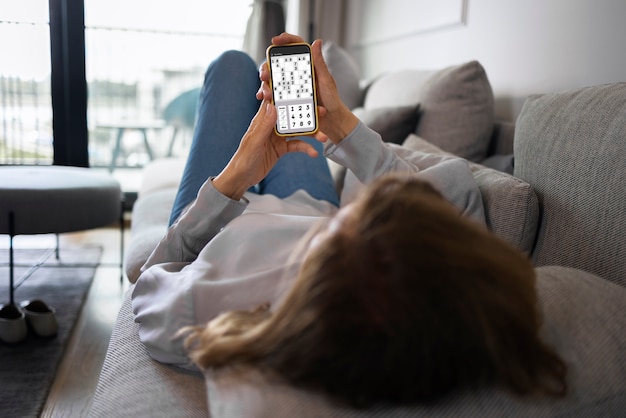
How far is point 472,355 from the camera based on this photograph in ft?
1.75

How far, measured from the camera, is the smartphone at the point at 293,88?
1114mm

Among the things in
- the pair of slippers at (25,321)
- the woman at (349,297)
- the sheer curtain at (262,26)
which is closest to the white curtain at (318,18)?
the sheer curtain at (262,26)

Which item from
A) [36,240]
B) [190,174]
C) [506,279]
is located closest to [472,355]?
[506,279]

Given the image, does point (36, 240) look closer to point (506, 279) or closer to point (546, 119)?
point (546, 119)

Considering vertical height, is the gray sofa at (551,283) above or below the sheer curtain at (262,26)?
below

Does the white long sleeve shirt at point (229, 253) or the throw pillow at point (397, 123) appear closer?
the white long sleeve shirt at point (229, 253)

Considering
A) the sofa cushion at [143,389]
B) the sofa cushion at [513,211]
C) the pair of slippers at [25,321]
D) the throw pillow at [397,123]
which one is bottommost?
the pair of slippers at [25,321]

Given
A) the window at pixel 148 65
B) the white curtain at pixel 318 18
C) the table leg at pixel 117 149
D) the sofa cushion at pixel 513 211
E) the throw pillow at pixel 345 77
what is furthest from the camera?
the table leg at pixel 117 149

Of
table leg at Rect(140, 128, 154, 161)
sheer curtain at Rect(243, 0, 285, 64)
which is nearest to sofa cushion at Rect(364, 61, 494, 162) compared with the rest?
sheer curtain at Rect(243, 0, 285, 64)

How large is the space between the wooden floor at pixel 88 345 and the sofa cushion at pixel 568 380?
1048 mm

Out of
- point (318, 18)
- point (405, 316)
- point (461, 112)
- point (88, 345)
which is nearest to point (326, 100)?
point (461, 112)

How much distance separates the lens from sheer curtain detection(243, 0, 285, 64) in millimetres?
3639

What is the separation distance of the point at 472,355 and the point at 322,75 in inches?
28.9

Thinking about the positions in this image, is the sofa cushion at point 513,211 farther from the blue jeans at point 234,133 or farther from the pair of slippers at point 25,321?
the pair of slippers at point 25,321
